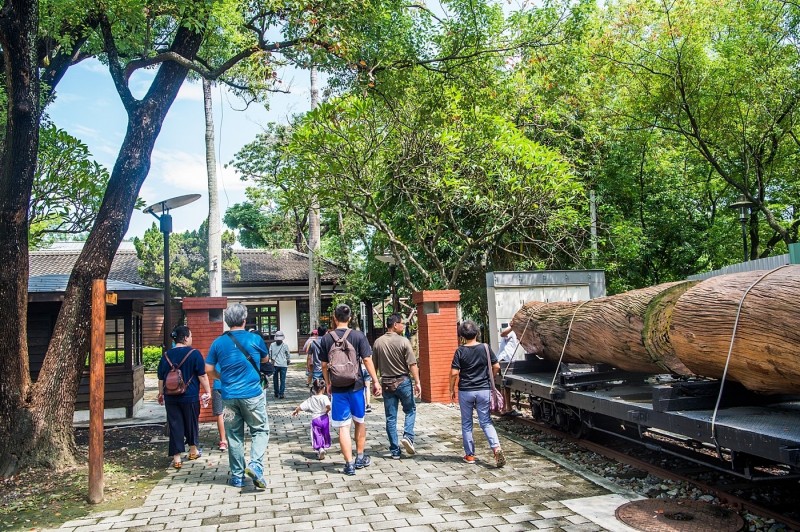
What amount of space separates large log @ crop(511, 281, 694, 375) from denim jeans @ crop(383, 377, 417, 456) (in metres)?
2.13

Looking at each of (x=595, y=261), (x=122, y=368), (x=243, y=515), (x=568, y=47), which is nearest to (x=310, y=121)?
(x=568, y=47)

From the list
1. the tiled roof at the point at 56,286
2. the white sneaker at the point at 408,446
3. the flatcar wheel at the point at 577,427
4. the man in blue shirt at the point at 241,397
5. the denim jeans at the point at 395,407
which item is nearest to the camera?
the man in blue shirt at the point at 241,397

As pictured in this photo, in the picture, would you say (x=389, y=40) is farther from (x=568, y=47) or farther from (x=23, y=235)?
(x=23, y=235)

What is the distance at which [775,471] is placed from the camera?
566cm

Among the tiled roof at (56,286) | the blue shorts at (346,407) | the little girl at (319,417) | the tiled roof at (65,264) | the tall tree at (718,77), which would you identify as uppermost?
the tall tree at (718,77)

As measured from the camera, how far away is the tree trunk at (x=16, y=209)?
6.74 metres

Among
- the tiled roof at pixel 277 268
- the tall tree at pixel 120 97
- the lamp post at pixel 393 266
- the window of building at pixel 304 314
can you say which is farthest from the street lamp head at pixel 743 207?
the window of building at pixel 304 314

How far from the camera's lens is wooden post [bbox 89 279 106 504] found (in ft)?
18.9

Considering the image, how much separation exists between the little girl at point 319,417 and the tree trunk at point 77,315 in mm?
2626

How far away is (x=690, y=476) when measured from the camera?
582 centimetres

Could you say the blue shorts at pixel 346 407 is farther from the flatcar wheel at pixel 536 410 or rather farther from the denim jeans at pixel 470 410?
the flatcar wheel at pixel 536 410

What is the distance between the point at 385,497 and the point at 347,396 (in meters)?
1.17

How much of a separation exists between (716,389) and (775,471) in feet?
4.23

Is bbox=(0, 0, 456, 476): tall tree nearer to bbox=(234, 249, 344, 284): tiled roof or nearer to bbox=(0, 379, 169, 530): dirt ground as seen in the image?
bbox=(0, 379, 169, 530): dirt ground
